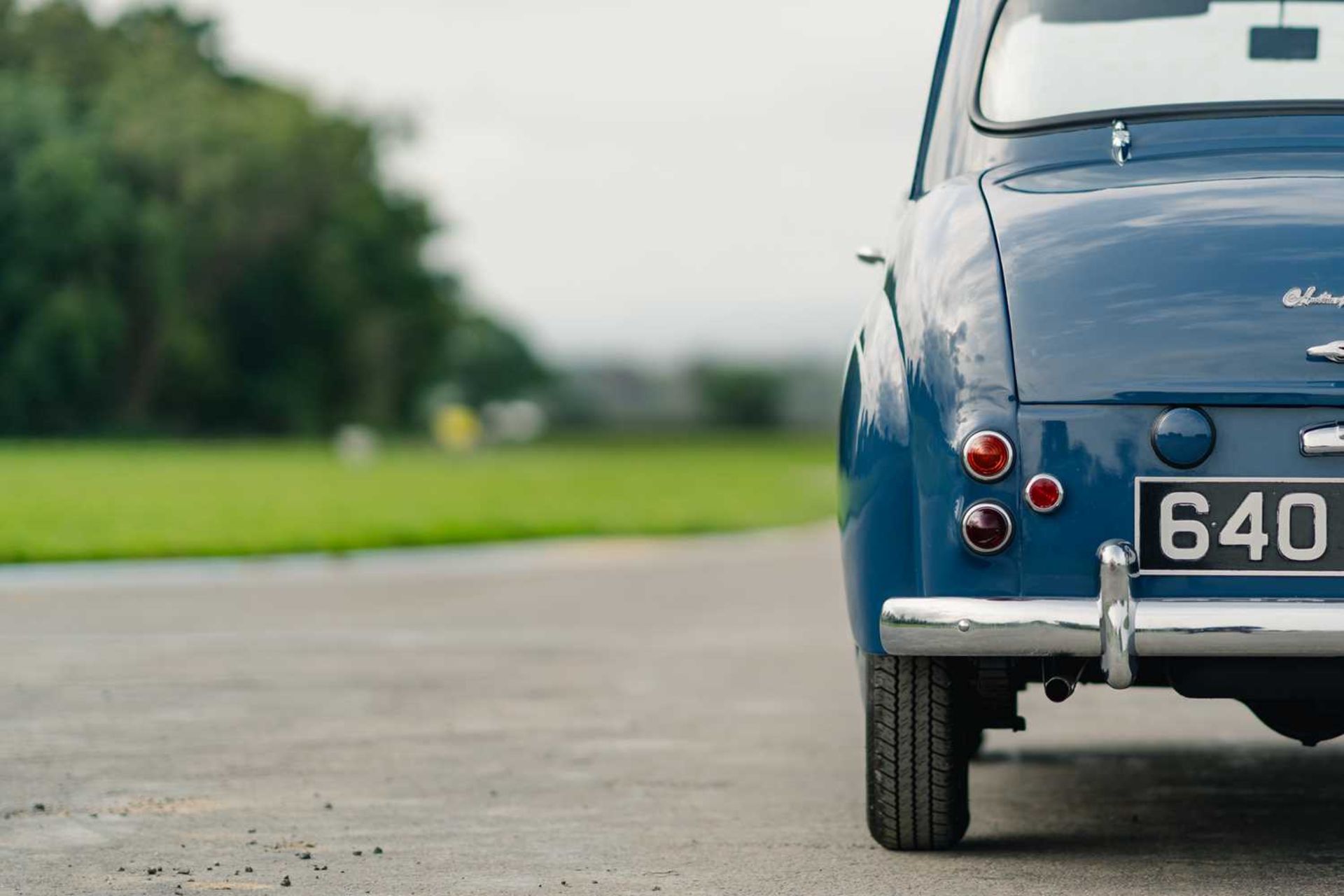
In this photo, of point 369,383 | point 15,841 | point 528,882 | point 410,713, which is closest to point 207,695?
point 410,713

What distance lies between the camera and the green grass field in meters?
17.8

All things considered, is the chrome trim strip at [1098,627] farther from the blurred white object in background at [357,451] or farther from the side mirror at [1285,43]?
the blurred white object in background at [357,451]

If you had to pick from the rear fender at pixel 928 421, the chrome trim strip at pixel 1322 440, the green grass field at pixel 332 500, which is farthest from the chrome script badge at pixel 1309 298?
the green grass field at pixel 332 500

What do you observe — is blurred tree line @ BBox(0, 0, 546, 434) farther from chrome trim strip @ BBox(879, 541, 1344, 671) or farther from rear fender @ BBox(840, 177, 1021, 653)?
chrome trim strip @ BBox(879, 541, 1344, 671)

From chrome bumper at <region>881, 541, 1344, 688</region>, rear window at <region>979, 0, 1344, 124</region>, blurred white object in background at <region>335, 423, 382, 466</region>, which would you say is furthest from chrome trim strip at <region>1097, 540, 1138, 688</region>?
blurred white object in background at <region>335, 423, 382, 466</region>

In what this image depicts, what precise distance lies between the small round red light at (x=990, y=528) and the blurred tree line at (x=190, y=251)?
1405 cm

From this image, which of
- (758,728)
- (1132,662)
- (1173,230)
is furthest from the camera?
(758,728)

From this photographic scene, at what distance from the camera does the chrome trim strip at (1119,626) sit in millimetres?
4164

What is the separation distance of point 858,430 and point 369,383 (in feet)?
223

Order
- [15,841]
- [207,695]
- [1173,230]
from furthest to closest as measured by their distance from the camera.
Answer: [207,695]
[15,841]
[1173,230]

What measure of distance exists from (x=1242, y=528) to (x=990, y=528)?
529 mm

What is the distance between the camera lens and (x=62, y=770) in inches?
244

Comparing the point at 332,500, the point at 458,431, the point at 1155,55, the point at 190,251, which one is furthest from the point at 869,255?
the point at 458,431

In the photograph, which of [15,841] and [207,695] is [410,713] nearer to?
[207,695]
